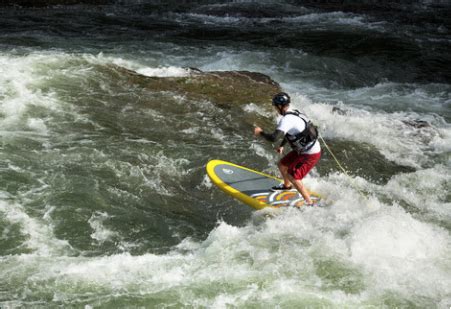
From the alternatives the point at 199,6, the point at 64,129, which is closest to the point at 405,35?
the point at 199,6

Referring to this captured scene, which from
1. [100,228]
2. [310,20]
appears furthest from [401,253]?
[310,20]

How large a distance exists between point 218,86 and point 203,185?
369 cm

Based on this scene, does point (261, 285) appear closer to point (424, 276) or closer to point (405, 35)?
point (424, 276)

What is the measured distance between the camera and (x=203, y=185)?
762cm

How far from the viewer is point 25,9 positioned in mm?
18188

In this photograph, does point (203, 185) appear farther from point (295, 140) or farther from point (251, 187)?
point (295, 140)

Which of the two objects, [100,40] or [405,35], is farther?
[405,35]

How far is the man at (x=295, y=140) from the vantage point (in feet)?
20.8

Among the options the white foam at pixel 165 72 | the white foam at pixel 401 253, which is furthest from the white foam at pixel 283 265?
the white foam at pixel 165 72

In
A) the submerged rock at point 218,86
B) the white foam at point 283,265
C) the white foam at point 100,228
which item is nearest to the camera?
the white foam at point 283,265

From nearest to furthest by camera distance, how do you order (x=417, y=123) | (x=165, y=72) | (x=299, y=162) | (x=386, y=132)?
(x=299, y=162), (x=386, y=132), (x=417, y=123), (x=165, y=72)

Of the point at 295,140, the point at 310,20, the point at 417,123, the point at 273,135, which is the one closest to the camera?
the point at 273,135

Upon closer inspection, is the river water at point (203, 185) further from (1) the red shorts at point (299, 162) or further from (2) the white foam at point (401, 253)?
(1) the red shorts at point (299, 162)

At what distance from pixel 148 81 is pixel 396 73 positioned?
6.65 metres
